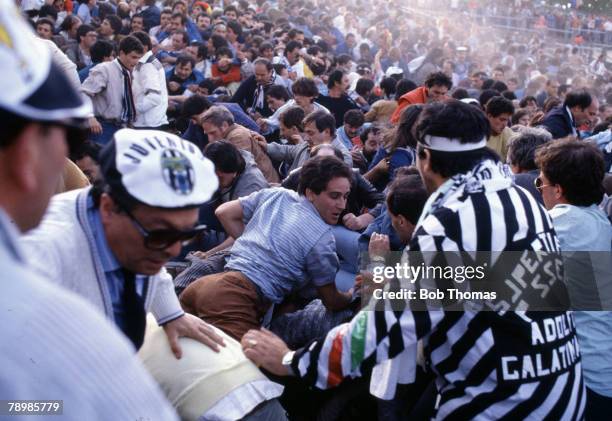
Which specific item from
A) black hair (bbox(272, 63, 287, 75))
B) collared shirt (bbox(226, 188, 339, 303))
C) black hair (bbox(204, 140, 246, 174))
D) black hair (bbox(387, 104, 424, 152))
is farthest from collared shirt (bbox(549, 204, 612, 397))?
black hair (bbox(272, 63, 287, 75))

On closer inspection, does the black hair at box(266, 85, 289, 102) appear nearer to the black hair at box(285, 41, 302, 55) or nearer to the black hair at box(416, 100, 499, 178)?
the black hair at box(285, 41, 302, 55)

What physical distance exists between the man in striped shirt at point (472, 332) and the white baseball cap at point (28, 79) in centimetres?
149

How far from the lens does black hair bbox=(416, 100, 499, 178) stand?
2414mm

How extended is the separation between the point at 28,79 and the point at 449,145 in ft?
5.73

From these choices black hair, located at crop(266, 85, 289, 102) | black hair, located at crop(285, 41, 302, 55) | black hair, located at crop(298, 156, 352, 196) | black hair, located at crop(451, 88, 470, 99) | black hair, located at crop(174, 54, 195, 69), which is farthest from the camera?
black hair, located at crop(285, 41, 302, 55)

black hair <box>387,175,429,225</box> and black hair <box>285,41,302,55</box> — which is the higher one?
black hair <box>387,175,429,225</box>

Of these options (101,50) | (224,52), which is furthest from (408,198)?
(224,52)

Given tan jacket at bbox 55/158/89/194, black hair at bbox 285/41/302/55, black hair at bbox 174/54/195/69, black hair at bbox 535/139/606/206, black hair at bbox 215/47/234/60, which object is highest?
black hair at bbox 535/139/606/206

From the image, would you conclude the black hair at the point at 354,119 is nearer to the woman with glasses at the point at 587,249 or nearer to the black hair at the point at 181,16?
the woman with glasses at the point at 587,249

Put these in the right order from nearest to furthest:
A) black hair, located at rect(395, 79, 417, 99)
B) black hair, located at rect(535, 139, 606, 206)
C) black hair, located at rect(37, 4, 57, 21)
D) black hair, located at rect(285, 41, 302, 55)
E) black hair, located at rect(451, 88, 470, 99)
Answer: black hair, located at rect(535, 139, 606, 206) → black hair, located at rect(451, 88, 470, 99) → black hair, located at rect(395, 79, 417, 99) → black hair, located at rect(37, 4, 57, 21) → black hair, located at rect(285, 41, 302, 55)

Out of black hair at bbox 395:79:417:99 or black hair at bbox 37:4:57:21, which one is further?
black hair at bbox 37:4:57:21

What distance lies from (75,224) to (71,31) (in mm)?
9549

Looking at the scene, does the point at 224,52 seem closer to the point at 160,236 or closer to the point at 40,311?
the point at 160,236

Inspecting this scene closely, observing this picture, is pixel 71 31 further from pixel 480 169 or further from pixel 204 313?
pixel 480 169
